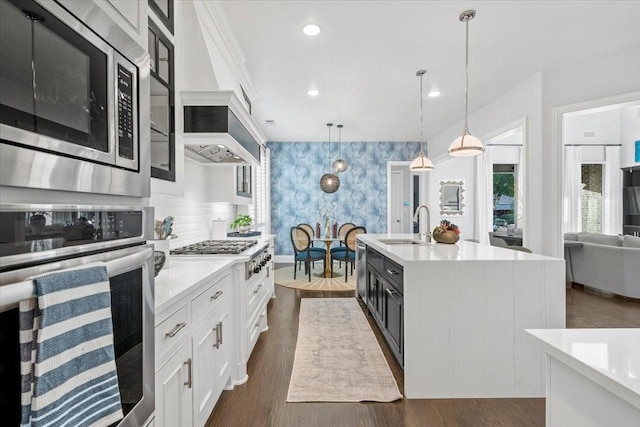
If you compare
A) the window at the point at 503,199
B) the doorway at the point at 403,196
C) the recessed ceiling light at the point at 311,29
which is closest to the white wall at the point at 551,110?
the recessed ceiling light at the point at 311,29

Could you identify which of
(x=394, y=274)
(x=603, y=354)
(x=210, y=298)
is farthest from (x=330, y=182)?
(x=603, y=354)

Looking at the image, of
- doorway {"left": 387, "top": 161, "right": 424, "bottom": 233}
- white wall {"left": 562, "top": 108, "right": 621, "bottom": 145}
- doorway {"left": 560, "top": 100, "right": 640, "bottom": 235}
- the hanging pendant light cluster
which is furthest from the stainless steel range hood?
white wall {"left": 562, "top": 108, "right": 621, "bottom": 145}

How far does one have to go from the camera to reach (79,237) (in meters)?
0.66

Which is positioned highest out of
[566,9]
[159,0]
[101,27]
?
[566,9]

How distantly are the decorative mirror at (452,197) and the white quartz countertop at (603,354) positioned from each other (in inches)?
288

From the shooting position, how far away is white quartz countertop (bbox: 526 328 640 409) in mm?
583

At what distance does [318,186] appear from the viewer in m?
7.70

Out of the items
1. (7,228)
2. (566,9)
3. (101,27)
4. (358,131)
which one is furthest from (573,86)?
(7,228)

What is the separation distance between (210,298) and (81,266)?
119cm

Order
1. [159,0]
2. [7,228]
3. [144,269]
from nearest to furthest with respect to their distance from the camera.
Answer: [7,228] < [144,269] < [159,0]

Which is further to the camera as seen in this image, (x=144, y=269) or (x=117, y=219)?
(x=144, y=269)

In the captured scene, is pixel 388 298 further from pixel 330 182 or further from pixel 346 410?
pixel 330 182

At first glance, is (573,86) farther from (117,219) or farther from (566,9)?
(117,219)

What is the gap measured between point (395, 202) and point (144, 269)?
9253 millimetres
